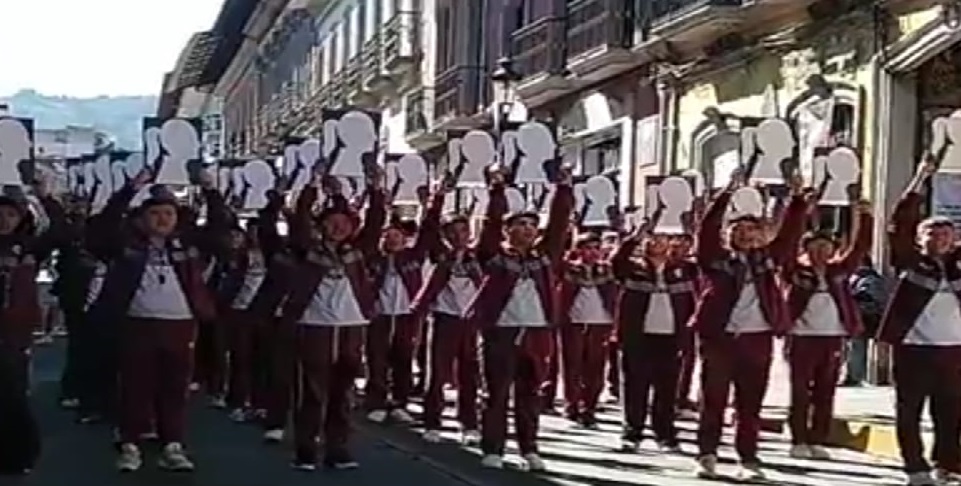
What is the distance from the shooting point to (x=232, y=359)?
756 inches

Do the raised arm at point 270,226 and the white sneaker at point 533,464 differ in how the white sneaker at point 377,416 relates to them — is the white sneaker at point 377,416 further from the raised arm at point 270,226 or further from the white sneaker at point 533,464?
the white sneaker at point 533,464

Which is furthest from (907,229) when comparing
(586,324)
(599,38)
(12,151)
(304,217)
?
(599,38)

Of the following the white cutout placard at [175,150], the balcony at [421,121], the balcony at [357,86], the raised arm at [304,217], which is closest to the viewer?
the raised arm at [304,217]

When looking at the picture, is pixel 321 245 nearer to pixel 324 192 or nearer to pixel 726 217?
pixel 324 192

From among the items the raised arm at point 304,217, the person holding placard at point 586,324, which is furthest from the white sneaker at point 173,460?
the person holding placard at point 586,324

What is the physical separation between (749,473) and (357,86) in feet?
110

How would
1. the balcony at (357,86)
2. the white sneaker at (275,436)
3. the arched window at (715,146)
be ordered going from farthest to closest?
1. the balcony at (357,86)
2. the arched window at (715,146)
3. the white sneaker at (275,436)

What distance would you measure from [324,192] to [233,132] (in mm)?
64706

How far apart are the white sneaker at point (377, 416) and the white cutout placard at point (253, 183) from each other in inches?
80.3

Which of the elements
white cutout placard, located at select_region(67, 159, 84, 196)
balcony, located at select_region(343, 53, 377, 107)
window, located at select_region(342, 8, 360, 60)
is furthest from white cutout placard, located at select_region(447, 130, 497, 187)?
window, located at select_region(342, 8, 360, 60)

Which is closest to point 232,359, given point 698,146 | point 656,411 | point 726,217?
point 656,411

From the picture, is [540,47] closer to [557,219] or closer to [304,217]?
[557,219]

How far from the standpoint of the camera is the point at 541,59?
108 ft

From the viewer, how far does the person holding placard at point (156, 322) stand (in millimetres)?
14109
